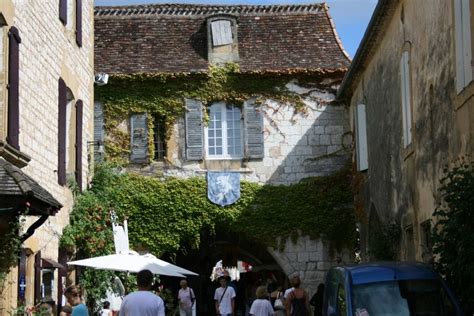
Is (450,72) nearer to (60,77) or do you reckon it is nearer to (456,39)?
(456,39)

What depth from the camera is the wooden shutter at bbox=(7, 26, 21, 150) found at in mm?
14828

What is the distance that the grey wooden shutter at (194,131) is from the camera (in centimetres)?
2770

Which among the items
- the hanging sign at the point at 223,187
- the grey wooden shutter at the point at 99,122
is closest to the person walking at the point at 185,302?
the hanging sign at the point at 223,187

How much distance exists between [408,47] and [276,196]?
30.0 ft

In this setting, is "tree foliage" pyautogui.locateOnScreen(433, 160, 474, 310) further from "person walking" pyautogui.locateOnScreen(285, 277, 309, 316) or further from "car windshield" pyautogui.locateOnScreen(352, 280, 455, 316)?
"person walking" pyautogui.locateOnScreen(285, 277, 309, 316)

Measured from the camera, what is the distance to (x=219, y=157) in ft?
91.7

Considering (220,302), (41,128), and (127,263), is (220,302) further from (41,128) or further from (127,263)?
(41,128)

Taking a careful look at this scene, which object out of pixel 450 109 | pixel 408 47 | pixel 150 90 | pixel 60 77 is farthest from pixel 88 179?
pixel 450 109

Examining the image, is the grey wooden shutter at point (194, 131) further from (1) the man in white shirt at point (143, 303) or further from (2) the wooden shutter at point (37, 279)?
(1) the man in white shirt at point (143, 303)

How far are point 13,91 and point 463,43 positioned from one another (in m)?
6.64

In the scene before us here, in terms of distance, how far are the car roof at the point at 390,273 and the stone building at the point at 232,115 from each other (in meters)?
15.2

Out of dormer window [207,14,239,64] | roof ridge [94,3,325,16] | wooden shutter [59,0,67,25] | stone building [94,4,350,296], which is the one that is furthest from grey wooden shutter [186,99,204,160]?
wooden shutter [59,0,67,25]

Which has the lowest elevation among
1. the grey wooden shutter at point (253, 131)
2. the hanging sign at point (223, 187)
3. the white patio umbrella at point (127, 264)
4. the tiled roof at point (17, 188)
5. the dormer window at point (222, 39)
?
the white patio umbrella at point (127, 264)

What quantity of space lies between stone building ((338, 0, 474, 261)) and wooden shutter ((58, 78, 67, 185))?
21.6ft
